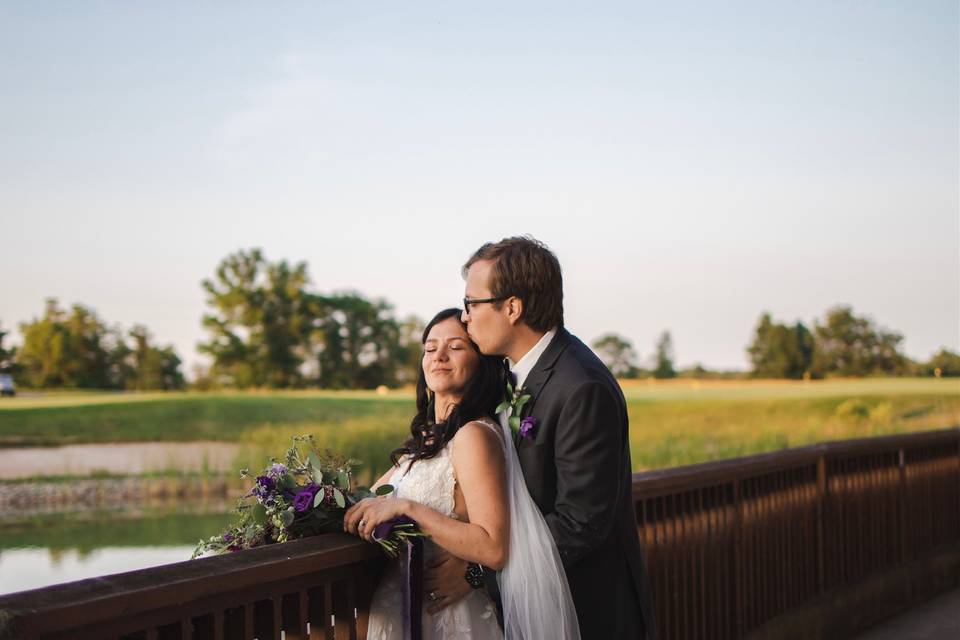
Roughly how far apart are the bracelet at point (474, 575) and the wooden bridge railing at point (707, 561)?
0.24 m

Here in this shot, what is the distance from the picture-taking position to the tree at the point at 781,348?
141ft

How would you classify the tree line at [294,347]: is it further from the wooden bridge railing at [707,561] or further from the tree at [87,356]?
the wooden bridge railing at [707,561]

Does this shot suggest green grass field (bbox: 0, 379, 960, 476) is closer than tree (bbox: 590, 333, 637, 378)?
Yes

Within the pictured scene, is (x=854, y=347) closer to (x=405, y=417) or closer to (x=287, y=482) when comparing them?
(x=405, y=417)


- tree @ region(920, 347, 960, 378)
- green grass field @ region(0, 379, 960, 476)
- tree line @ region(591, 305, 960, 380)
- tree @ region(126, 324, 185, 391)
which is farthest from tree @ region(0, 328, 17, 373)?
tree @ region(920, 347, 960, 378)

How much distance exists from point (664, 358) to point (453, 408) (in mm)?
45474

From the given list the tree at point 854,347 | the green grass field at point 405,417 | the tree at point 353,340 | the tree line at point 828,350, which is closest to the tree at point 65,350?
the green grass field at point 405,417

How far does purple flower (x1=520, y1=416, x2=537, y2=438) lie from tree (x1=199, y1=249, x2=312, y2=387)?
52168 mm

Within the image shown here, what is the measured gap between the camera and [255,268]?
54438mm

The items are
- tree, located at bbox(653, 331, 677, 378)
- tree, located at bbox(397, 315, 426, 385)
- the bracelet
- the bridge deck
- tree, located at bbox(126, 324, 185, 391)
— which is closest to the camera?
the bracelet

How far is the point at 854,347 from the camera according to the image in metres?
41.4

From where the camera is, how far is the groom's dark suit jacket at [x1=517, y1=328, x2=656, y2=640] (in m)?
2.66

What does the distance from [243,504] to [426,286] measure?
2337 inches

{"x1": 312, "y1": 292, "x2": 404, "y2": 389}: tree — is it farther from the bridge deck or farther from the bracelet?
the bracelet
